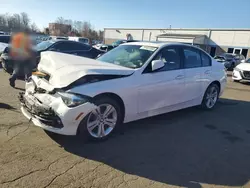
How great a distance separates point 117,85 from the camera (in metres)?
3.74

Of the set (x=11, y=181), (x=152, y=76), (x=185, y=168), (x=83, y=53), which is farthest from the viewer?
(x=83, y=53)

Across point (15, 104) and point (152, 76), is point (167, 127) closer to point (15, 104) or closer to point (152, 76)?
point (152, 76)

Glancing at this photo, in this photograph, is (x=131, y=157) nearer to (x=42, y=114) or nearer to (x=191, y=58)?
(x=42, y=114)

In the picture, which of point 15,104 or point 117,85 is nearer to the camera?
point 117,85

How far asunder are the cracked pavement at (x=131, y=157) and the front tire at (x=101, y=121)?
0.50ft

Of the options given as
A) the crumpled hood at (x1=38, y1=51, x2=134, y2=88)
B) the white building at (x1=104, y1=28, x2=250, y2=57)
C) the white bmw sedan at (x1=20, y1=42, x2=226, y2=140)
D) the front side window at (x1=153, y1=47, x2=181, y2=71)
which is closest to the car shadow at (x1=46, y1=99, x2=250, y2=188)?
the white bmw sedan at (x1=20, y1=42, x2=226, y2=140)

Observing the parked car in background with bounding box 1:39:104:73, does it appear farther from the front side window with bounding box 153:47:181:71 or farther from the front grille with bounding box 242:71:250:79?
the front grille with bounding box 242:71:250:79

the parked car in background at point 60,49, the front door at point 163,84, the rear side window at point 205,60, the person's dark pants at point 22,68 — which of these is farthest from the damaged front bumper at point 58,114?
the parked car in background at point 60,49

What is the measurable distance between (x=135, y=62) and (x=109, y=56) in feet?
2.82

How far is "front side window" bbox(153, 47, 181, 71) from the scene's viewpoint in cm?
468

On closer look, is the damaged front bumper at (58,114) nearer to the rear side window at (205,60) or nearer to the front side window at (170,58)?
the front side window at (170,58)

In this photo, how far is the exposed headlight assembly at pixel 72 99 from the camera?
10.9ft

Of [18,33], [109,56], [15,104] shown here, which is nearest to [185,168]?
[109,56]

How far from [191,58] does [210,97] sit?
1383 millimetres
